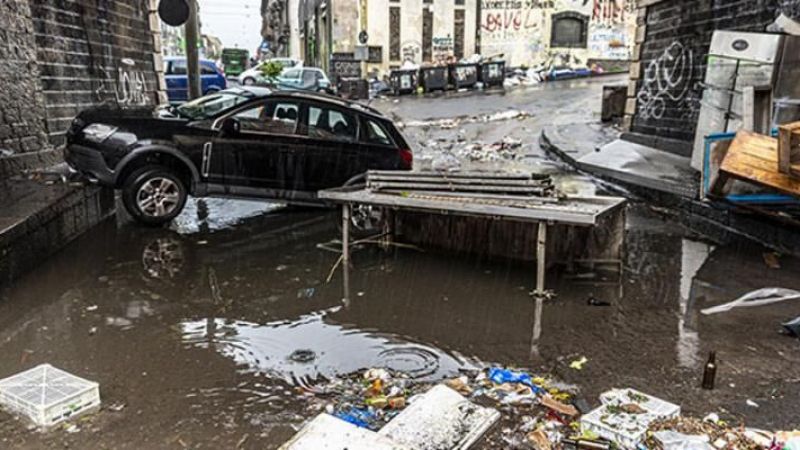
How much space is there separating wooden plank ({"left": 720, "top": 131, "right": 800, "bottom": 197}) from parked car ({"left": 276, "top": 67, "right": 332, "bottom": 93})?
68.9ft

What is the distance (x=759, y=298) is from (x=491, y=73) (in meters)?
27.2

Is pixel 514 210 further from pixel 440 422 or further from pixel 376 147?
pixel 376 147

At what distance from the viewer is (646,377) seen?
4.27 meters

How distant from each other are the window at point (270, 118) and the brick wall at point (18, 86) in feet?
10.6

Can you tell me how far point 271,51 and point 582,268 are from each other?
236ft

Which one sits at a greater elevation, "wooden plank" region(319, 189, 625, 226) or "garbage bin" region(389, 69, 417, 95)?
"garbage bin" region(389, 69, 417, 95)

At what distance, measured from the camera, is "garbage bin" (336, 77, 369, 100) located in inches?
→ 1113

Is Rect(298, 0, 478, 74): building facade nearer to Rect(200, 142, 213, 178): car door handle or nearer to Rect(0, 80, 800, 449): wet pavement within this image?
Rect(200, 142, 213, 178): car door handle

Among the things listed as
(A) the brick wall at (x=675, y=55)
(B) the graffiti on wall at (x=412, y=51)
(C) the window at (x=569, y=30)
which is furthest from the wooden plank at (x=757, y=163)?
(C) the window at (x=569, y=30)

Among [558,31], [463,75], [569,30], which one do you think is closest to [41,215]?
[463,75]

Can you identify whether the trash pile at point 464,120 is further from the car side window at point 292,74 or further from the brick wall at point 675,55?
the car side window at point 292,74

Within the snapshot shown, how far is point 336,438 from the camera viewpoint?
3.24m

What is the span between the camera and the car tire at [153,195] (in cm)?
767

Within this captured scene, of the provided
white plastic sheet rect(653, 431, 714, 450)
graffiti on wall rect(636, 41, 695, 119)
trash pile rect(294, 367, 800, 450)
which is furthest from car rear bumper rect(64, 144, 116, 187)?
graffiti on wall rect(636, 41, 695, 119)
